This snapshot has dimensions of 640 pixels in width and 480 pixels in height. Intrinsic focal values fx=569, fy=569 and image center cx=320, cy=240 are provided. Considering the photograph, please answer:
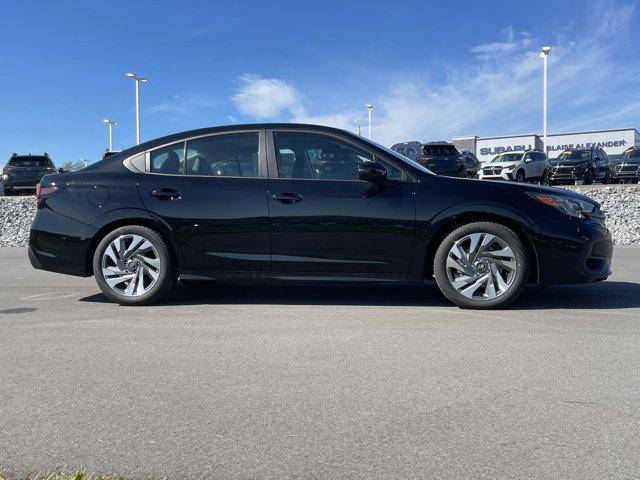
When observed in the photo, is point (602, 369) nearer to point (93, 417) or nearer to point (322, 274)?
point (322, 274)

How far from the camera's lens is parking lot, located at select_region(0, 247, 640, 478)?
7.47 feet

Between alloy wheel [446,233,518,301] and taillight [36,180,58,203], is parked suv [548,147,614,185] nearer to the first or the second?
alloy wheel [446,233,518,301]

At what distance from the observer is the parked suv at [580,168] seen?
2517 cm

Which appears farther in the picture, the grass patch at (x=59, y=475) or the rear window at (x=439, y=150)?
the rear window at (x=439, y=150)

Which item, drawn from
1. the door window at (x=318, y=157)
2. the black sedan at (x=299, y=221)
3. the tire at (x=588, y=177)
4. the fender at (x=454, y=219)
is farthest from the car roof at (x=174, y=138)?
the tire at (x=588, y=177)

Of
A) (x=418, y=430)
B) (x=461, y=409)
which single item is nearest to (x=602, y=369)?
(x=461, y=409)

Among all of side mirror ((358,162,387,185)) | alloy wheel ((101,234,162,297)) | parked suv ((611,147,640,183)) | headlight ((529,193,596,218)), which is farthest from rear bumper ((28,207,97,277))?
parked suv ((611,147,640,183))

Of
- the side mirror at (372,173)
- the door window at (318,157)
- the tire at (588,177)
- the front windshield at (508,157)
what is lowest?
the side mirror at (372,173)

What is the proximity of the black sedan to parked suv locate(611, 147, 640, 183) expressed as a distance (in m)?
23.6

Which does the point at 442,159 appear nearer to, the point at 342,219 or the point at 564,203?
the point at 564,203

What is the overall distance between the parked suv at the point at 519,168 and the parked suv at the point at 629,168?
3.08 meters

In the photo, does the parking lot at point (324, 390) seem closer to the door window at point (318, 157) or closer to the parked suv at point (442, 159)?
the door window at point (318, 157)

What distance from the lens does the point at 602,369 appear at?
3377mm

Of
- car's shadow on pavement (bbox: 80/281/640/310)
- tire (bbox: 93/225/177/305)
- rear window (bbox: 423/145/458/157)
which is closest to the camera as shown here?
tire (bbox: 93/225/177/305)
